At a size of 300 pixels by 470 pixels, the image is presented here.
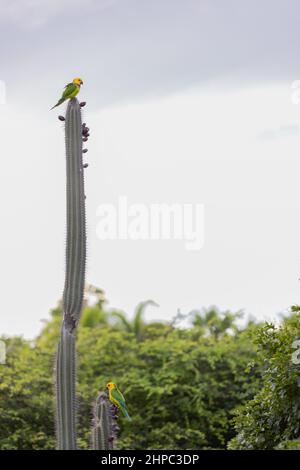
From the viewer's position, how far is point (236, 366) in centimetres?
1050

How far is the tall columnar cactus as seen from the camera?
5.27m

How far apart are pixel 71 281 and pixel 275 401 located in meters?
1.65

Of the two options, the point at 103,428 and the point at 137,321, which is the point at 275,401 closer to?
the point at 103,428

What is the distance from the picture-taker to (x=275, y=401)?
588 centimetres

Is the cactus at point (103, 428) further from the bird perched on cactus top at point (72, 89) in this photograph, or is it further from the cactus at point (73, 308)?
the bird perched on cactus top at point (72, 89)

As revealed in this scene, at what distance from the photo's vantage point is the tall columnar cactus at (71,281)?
5273mm

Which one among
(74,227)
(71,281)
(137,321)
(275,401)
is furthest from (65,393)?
(137,321)

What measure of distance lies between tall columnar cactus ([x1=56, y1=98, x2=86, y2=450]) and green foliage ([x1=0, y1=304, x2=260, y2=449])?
4511mm

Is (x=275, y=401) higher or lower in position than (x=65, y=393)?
lower

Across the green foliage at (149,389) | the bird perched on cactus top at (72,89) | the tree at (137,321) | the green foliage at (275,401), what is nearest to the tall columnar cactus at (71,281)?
the bird perched on cactus top at (72,89)

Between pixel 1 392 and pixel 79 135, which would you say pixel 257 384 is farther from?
pixel 79 135

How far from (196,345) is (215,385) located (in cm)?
75
